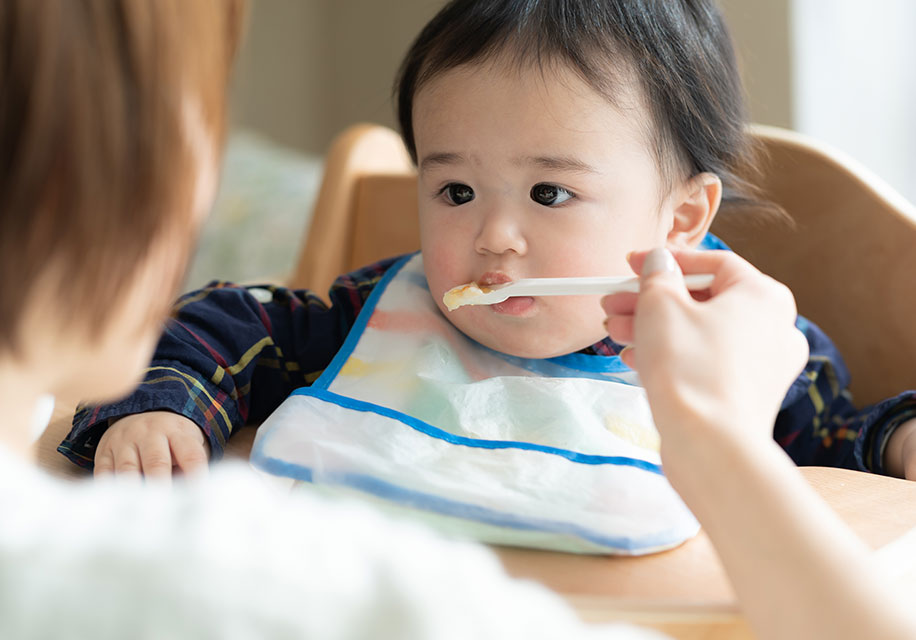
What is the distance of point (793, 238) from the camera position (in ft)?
3.48

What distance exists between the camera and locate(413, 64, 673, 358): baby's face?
777mm

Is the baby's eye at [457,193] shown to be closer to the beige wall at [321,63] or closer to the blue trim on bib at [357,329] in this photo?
the blue trim on bib at [357,329]

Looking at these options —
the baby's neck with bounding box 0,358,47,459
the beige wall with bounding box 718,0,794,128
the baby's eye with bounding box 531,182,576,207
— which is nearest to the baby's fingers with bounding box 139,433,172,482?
the baby's neck with bounding box 0,358,47,459

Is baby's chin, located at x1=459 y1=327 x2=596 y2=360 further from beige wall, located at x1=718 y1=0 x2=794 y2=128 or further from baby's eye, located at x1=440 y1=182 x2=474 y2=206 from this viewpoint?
beige wall, located at x1=718 y1=0 x2=794 y2=128

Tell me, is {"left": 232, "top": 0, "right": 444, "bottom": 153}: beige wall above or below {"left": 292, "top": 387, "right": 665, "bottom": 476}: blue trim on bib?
below

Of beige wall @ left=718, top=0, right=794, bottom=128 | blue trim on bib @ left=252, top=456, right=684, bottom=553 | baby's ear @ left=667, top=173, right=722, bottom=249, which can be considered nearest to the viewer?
blue trim on bib @ left=252, top=456, right=684, bottom=553

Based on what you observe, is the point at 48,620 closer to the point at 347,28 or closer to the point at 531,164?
the point at 531,164

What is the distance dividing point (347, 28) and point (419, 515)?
257 cm

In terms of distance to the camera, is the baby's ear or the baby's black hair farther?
the baby's ear

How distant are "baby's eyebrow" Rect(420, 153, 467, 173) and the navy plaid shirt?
0.55 feet

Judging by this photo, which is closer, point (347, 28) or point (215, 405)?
point (215, 405)

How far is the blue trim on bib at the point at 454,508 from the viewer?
56cm

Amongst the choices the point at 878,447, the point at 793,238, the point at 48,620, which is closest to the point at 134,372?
the point at 48,620

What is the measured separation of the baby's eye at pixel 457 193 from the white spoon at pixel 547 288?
78 mm
